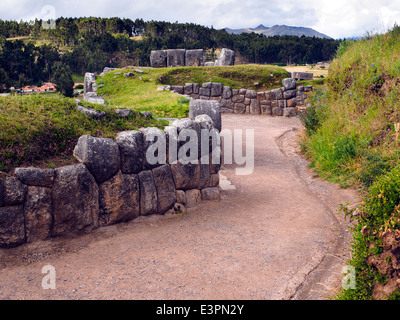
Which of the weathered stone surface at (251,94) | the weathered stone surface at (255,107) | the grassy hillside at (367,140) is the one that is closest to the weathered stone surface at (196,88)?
the weathered stone surface at (251,94)

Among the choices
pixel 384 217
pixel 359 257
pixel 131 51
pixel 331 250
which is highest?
pixel 131 51

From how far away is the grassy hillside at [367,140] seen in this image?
3.65m

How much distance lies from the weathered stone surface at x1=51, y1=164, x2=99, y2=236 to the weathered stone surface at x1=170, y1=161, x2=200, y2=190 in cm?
153

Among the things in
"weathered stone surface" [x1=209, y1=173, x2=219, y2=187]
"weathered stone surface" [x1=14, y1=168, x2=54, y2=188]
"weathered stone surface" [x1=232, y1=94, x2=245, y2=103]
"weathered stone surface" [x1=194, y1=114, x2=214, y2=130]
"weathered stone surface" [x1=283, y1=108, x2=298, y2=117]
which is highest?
"weathered stone surface" [x1=232, y1=94, x2=245, y2=103]

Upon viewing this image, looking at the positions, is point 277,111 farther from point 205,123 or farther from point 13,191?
point 13,191

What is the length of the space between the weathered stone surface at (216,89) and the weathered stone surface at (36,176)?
14.6 metres

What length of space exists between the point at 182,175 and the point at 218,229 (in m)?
1.19

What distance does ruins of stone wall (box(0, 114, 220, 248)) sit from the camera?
480 centimetres

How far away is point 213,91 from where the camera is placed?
18.9 metres

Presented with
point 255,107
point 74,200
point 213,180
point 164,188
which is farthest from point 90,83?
point 74,200

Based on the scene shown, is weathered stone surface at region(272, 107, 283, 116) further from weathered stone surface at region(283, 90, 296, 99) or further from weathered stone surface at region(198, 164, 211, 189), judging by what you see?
weathered stone surface at region(198, 164, 211, 189)

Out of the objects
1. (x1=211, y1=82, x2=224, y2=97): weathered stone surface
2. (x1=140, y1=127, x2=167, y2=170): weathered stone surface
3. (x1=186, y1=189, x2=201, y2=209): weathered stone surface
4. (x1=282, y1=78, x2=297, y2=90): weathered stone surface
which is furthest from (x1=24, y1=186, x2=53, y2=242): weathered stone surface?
(x1=282, y1=78, x2=297, y2=90): weathered stone surface

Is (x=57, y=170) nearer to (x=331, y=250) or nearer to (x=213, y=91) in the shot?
(x=331, y=250)

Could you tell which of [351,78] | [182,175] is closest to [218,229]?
[182,175]
